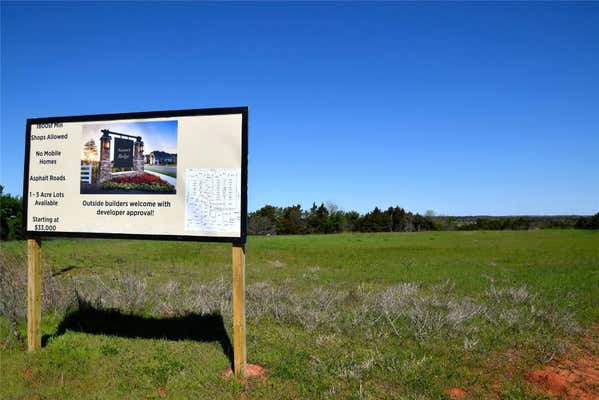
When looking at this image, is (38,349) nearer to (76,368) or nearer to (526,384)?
(76,368)

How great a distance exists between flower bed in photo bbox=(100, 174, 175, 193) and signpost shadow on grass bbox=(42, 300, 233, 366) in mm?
2504

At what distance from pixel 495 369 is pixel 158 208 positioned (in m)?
4.85

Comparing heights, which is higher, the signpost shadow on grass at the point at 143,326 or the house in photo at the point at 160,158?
the house in photo at the point at 160,158

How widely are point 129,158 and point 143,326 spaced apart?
325cm

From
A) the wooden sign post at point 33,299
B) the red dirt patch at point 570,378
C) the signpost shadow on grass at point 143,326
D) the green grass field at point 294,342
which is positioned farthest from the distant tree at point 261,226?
the red dirt patch at point 570,378

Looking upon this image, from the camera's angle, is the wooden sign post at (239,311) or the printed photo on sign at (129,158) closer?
the wooden sign post at (239,311)

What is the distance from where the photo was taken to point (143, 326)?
805 centimetres

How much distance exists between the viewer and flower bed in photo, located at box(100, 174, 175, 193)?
6102mm

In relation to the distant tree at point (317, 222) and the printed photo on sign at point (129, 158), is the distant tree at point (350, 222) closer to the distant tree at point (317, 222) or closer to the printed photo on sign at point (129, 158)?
the distant tree at point (317, 222)

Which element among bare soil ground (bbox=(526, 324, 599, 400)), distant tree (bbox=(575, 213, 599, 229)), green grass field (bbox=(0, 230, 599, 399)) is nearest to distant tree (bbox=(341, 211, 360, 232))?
distant tree (bbox=(575, 213, 599, 229))

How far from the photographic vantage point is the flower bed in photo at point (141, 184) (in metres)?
6.10

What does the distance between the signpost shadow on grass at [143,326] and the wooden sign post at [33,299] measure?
308mm

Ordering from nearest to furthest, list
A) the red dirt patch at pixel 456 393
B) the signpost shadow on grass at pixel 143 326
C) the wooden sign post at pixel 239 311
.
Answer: the red dirt patch at pixel 456 393
the wooden sign post at pixel 239 311
the signpost shadow on grass at pixel 143 326

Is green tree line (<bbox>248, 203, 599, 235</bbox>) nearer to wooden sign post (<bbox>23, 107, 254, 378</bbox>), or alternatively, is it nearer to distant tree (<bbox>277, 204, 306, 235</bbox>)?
distant tree (<bbox>277, 204, 306, 235</bbox>)
